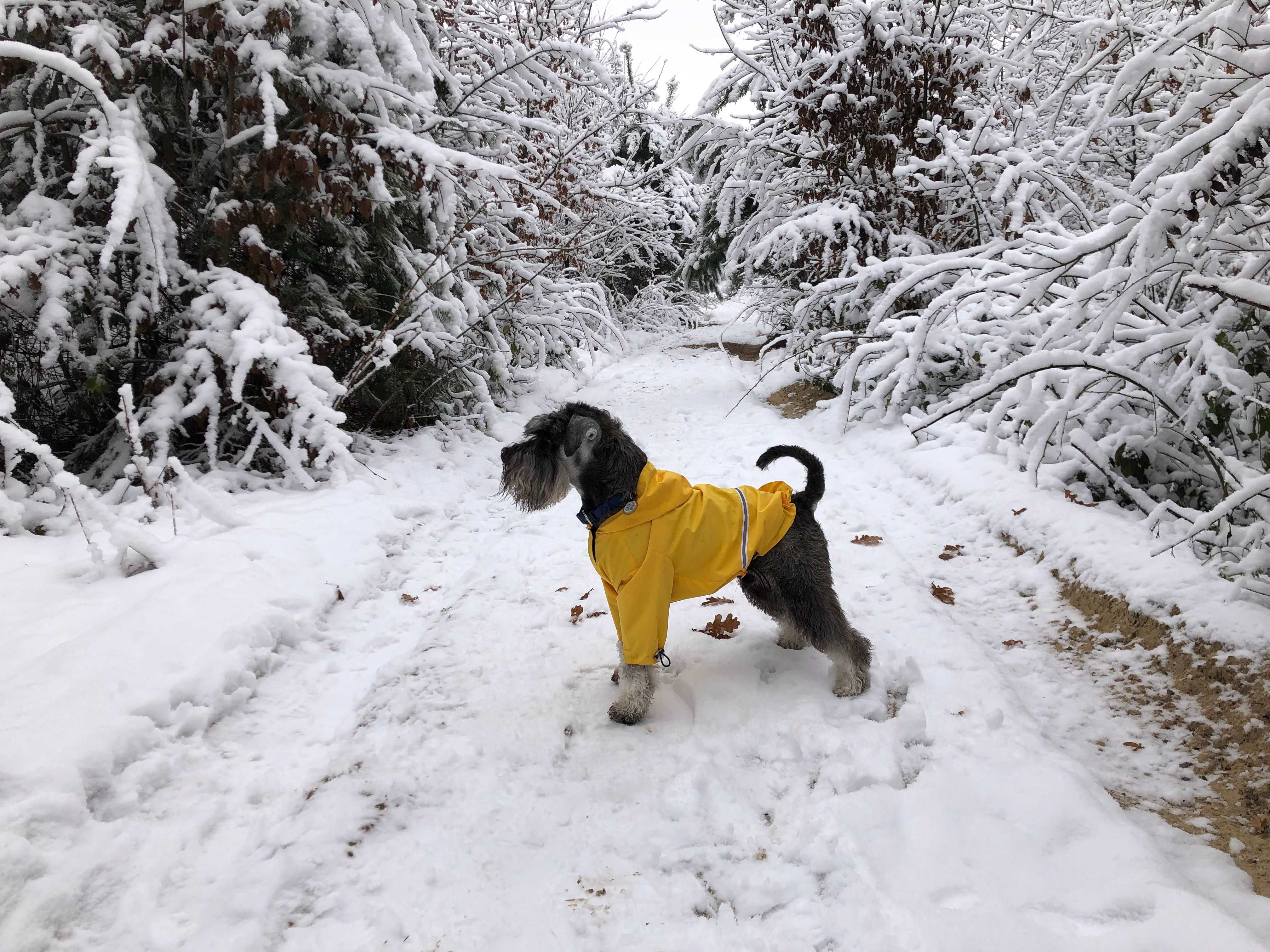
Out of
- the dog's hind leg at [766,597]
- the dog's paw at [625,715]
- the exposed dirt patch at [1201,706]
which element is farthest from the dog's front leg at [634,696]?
the exposed dirt patch at [1201,706]

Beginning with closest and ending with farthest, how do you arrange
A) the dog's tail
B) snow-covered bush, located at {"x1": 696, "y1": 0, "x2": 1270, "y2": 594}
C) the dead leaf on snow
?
snow-covered bush, located at {"x1": 696, "y1": 0, "x2": 1270, "y2": 594} → the dog's tail → the dead leaf on snow

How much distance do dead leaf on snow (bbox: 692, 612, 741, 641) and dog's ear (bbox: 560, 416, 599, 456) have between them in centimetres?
150

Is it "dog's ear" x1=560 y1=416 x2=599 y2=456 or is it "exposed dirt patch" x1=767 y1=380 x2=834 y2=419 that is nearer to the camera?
"dog's ear" x1=560 y1=416 x2=599 y2=456

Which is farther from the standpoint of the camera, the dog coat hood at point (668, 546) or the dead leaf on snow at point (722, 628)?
the dead leaf on snow at point (722, 628)

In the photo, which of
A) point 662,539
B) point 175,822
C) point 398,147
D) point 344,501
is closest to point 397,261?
point 398,147

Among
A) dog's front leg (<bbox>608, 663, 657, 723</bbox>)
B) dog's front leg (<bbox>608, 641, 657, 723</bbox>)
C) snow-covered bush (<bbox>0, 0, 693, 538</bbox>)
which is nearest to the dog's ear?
dog's front leg (<bbox>608, 641, 657, 723</bbox>)

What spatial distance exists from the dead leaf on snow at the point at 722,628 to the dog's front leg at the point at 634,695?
819 millimetres

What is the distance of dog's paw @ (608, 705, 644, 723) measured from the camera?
3086 mm

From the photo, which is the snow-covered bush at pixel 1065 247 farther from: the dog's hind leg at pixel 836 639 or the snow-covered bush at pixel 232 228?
the snow-covered bush at pixel 232 228

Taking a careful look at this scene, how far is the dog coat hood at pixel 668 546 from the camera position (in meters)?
2.99

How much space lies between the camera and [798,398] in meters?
10.7

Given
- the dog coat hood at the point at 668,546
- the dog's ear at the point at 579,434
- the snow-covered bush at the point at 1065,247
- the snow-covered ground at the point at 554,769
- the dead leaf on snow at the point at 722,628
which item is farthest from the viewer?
the dead leaf on snow at the point at 722,628

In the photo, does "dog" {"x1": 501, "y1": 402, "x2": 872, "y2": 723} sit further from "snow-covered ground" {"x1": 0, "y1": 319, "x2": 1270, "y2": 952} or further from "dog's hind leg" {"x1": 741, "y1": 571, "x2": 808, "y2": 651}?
"snow-covered ground" {"x1": 0, "y1": 319, "x2": 1270, "y2": 952}

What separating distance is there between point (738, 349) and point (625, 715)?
15.6 metres
